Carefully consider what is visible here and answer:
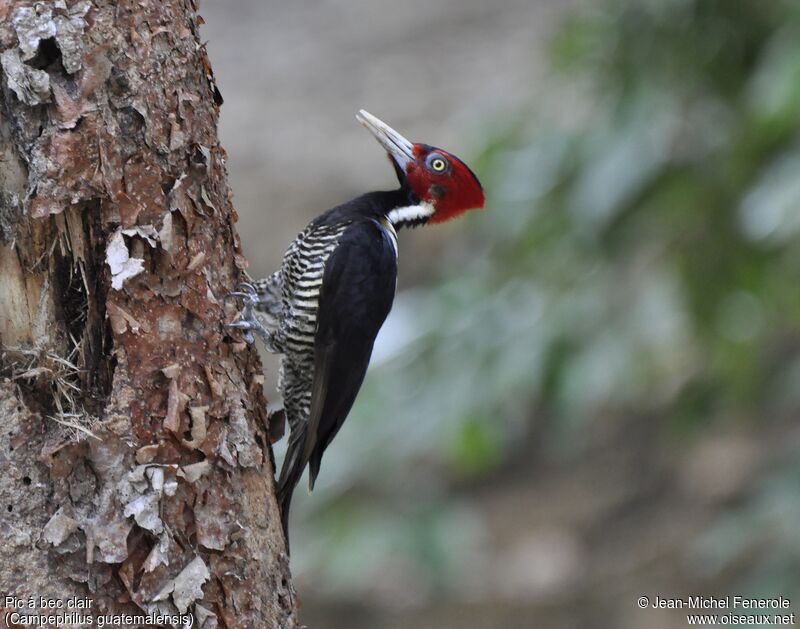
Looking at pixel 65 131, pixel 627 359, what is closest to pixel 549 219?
pixel 627 359

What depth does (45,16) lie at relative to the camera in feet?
7.57

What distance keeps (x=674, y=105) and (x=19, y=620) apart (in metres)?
2.69

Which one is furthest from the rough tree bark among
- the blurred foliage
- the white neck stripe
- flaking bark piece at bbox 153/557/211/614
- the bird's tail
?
the white neck stripe

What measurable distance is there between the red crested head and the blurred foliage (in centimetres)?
13

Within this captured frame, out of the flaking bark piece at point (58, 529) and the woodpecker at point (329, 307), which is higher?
the woodpecker at point (329, 307)

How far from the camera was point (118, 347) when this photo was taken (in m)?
2.35

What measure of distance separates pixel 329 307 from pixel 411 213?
26.4 inches

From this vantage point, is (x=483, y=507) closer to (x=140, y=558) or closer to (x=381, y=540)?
(x=381, y=540)

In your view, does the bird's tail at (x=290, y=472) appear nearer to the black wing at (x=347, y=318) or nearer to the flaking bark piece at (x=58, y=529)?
the black wing at (x=347, y=318)

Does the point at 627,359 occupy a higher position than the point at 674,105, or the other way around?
the point at 674,105

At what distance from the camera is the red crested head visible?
12.9ft

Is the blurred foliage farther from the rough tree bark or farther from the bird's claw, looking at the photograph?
the rough tree bark

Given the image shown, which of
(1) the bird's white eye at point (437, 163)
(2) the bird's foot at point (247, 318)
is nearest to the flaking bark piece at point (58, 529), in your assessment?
(2) the bird's foot at point (247, 318)

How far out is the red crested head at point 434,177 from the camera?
12.9ft
